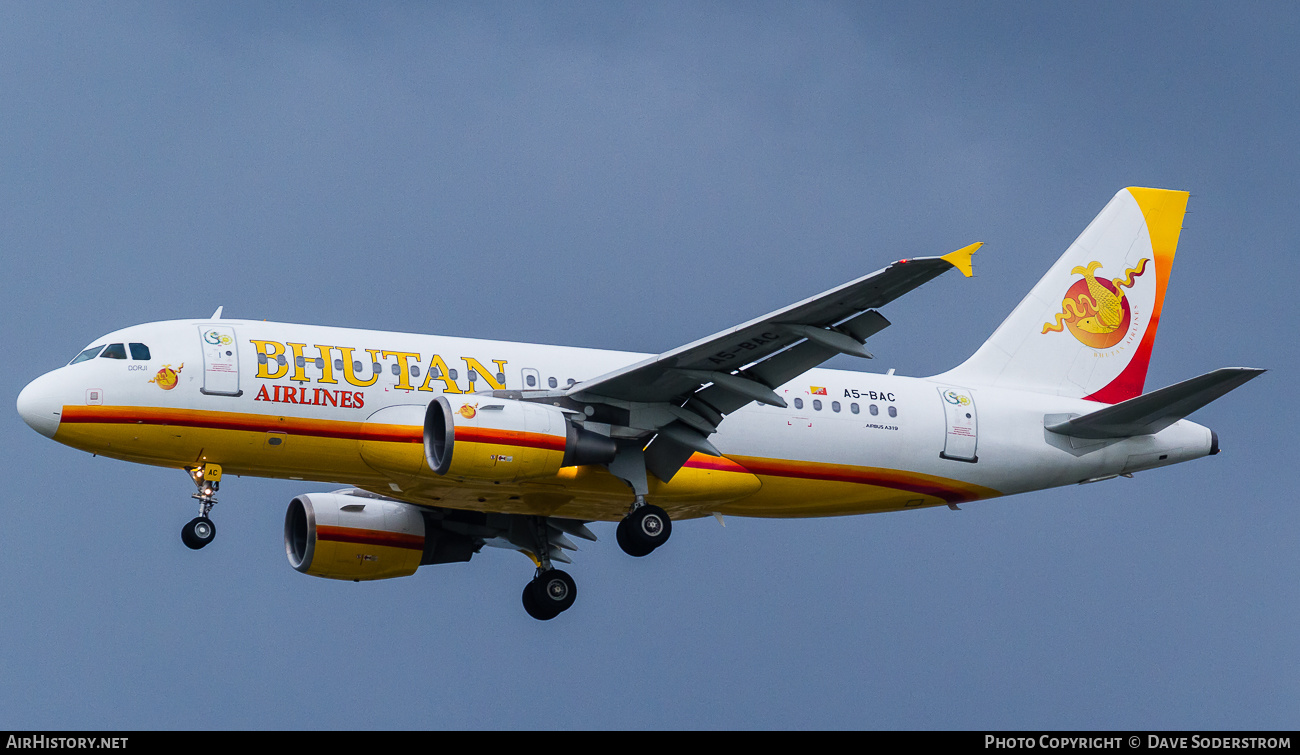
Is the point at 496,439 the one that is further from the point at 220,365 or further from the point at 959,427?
the point at 959,427

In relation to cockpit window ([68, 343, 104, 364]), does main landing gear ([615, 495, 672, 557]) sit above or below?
below

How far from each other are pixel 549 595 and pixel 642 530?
5.41 metres

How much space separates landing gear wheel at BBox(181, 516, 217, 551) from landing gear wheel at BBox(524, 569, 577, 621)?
27.9 ft

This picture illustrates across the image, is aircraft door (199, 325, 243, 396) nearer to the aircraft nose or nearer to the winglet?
the aircraft nose

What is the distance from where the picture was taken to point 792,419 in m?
34.6

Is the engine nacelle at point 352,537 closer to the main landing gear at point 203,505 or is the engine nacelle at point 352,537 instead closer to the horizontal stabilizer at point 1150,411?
the main landing gear at point 203,505

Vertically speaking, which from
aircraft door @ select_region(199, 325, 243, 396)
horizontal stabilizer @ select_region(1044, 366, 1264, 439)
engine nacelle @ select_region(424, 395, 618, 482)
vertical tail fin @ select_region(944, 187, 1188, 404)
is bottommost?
engine nacelle @ select_region(424, 395, 618, 482)

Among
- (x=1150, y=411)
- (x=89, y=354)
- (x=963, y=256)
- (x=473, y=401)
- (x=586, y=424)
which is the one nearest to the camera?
(x=963, y=256)

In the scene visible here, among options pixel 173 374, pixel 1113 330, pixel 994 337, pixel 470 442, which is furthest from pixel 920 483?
pixel 173 374

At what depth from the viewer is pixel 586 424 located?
3231 cm

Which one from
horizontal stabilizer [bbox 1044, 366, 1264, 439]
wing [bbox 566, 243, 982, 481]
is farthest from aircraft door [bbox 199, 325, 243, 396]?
horizontal stabilizer [bbox 1044, 366, 1264, 439]

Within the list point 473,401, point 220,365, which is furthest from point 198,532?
point 473,401

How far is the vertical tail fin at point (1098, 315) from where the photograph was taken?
39031 millimetres

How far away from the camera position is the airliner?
3083cm
